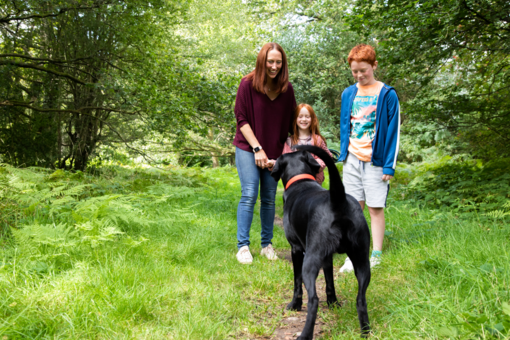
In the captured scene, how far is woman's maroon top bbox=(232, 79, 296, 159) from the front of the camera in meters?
3.93

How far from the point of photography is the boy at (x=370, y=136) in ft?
11.2

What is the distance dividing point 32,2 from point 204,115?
Result: 4177 millimetres

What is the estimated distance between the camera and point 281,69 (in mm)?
3852

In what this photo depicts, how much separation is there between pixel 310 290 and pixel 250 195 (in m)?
1.92

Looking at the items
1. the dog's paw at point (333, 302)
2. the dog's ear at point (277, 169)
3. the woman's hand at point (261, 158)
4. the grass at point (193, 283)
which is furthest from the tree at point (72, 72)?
the dog's paw at point (333, 302)

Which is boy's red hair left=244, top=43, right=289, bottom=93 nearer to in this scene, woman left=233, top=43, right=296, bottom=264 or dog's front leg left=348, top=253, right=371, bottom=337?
woman left=233, top=43, right=296, bottom=264

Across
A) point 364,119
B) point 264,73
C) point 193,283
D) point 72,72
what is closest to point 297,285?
point 193,283

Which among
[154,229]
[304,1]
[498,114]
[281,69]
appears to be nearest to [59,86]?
[154,229]

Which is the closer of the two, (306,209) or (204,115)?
(306,209)

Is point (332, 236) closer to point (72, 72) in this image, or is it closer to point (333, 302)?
point (333, 302)

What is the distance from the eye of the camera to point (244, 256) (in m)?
3.92

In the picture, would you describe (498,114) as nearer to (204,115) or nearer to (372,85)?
(372,85)

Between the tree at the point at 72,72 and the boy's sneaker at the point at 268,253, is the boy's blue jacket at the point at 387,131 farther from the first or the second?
the tree at the point at 72,72

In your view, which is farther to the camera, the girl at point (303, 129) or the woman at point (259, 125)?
the girl at point (303, 129)
